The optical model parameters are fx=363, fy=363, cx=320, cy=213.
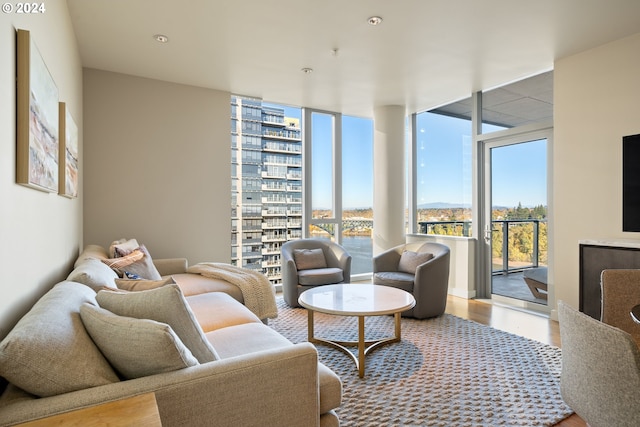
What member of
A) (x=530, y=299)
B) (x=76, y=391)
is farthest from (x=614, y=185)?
(x=76, y=391)

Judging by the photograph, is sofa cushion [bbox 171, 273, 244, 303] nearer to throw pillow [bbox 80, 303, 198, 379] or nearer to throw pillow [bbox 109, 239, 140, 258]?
throw pillow [bbox 109, 239, 140, 258]

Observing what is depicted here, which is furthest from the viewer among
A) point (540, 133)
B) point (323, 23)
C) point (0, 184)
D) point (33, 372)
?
point (540, 133)

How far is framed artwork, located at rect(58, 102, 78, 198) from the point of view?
2295 millimetres

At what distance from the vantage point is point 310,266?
4.51 metres

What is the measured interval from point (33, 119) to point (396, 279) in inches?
132

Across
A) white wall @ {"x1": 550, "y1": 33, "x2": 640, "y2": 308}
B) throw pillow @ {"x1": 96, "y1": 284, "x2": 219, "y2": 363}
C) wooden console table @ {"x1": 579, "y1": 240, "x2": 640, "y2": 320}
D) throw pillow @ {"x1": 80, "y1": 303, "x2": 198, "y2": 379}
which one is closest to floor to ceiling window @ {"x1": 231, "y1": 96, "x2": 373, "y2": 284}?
white wall @ {"x1": 550, "y1": 33, "x2": 640, "y2": 308}

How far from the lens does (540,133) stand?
4.14 meters

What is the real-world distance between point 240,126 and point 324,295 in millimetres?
2891

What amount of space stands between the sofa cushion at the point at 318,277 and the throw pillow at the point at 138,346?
292 cm

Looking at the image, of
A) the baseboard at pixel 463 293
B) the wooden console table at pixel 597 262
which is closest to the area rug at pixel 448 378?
the wooden console table at pixel 597 262

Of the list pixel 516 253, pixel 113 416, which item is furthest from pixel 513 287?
pixel 113 416

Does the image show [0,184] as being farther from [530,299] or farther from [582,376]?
[530,299]

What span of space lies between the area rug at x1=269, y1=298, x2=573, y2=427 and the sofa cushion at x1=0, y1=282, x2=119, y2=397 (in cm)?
136

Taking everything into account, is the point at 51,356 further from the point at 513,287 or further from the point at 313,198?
the point at 513,287
